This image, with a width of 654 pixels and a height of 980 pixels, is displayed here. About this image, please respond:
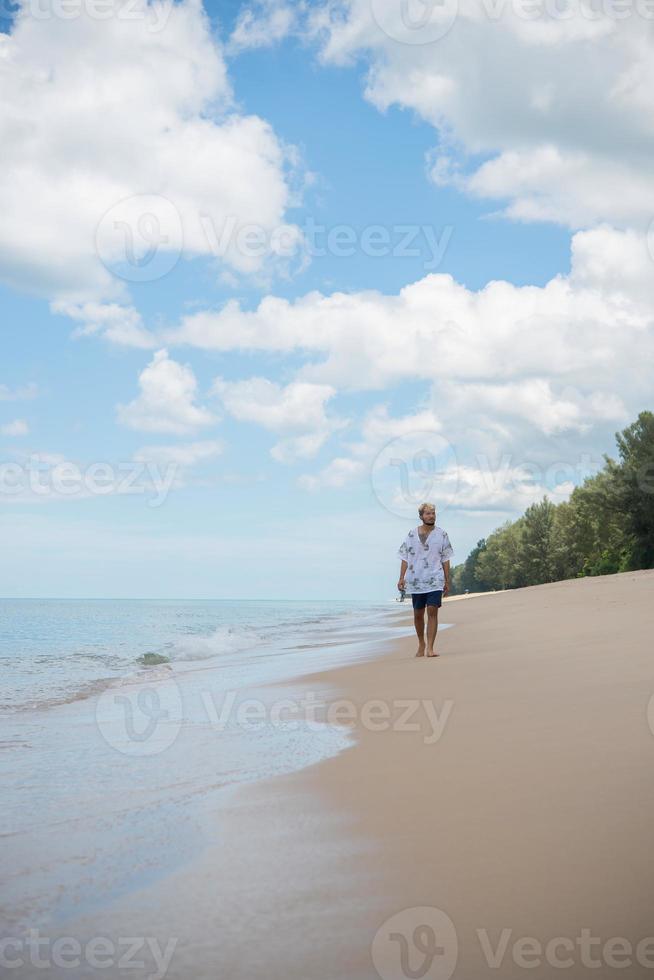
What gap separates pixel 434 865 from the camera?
9.70ft

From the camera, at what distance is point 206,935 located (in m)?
2.52

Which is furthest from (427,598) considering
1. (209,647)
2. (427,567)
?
(209,647)

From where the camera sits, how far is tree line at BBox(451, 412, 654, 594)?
48.3 meters

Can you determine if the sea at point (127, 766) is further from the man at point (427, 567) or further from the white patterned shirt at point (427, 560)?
the white patterned shirt at point (427, 560)

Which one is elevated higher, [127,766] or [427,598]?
[427,598]

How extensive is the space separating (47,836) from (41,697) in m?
7.66

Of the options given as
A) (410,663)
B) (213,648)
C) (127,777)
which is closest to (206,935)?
(127,777)

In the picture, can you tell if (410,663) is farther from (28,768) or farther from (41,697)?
(28,768)

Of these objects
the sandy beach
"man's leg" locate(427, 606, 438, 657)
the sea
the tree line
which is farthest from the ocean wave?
the tree line

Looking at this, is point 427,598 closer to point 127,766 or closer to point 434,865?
point 127,766

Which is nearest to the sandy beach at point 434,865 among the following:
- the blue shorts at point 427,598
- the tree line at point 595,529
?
the blue shorts at point 427,598

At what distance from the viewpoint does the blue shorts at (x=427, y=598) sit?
1091 cm

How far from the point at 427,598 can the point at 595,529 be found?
52717 millimetres

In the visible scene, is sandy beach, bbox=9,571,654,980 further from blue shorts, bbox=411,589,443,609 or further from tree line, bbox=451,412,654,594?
tree line, bbox=451,412,654,594
